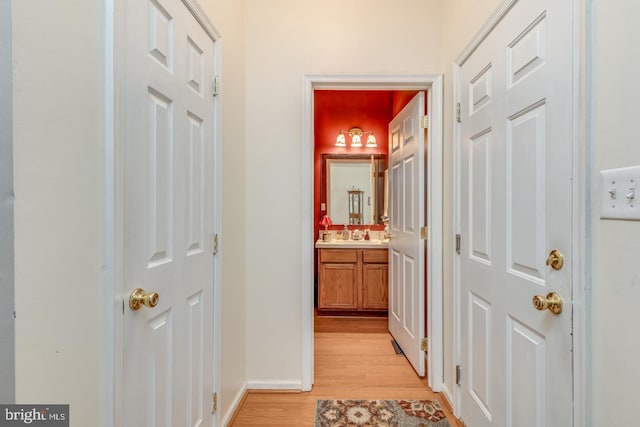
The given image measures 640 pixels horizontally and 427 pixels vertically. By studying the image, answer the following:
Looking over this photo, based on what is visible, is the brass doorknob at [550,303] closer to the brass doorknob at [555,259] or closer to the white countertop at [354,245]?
the brass doorknob at [555,259]

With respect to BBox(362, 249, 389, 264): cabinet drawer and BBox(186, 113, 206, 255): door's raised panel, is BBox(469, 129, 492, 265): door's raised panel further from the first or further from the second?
BBox(362, 249, 389, 264): cabinet drawer

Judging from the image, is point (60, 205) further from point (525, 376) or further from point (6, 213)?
point (525, 376)

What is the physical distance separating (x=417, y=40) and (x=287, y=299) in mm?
1887

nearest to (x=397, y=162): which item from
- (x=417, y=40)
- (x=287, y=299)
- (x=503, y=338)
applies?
(x=417, y=40)

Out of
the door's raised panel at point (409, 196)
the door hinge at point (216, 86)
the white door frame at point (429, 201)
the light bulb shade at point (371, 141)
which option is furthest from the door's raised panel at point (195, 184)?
the light bulb shade at point (371, 141)

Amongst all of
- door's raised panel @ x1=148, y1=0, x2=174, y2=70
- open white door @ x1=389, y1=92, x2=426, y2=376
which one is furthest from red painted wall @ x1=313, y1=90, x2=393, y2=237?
door's raised panel @ x1=148, y1=0, x2=174, y2=70

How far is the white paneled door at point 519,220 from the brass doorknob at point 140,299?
121 centimetres

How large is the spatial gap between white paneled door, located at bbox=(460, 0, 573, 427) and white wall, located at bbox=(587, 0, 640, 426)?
9 centimetres

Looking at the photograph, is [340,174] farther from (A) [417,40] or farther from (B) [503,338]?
(B) [503,338]

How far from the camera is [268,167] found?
7.05ft

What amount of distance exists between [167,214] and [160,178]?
14 centimetres

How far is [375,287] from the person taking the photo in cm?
352

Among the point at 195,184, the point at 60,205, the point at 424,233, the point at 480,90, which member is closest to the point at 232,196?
the point at 195,184

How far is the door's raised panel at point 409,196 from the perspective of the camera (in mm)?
2367
